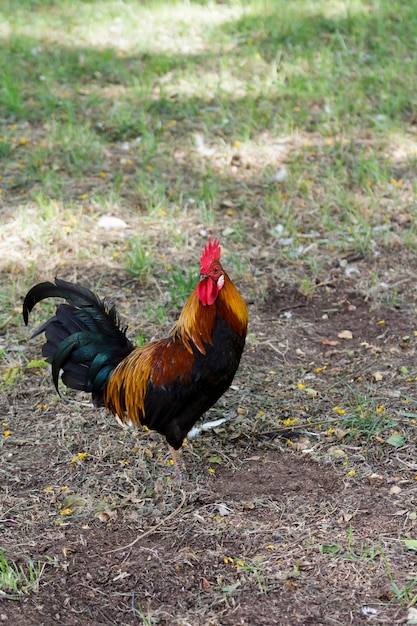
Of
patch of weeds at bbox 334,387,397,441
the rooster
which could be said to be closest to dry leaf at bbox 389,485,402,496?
patch of weeds at bbox 334,387,397,441

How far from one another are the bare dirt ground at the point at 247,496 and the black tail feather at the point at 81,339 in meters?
0.39

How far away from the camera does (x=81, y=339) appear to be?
12.2 ft

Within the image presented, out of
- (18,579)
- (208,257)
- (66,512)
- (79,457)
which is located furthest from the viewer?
(79,457)

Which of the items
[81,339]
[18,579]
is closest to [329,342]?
[81,339]

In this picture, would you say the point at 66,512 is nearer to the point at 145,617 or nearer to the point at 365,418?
the point at 145,617

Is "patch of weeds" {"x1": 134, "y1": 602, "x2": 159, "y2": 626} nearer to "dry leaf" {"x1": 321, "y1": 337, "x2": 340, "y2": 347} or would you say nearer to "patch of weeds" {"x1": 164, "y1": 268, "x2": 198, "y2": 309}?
"dry leaf" {"x1": 321, "y1": 337, "x2": 340, "y2": 347}

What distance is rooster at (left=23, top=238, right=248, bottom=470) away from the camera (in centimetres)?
347

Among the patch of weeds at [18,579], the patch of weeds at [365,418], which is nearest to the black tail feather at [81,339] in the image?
the patch of weeds at [18,579]

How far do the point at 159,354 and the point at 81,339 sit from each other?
0.39 meters

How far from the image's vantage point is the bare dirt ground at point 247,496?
116 inches

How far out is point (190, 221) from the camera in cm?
573

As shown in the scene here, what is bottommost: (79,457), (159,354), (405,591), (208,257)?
(79,457)

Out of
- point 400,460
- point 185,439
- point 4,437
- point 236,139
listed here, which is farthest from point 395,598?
point 236,139

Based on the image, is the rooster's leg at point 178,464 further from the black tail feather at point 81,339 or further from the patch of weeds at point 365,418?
the patch of weeds at point 365,418
